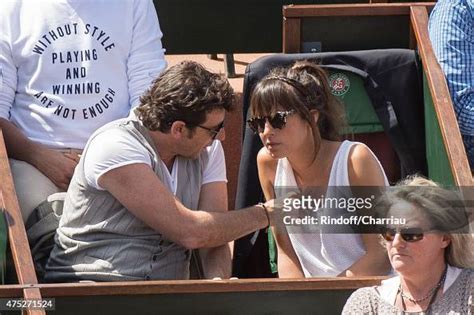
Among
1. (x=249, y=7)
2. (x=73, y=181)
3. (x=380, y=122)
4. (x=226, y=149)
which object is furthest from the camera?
(x=249, y=7)

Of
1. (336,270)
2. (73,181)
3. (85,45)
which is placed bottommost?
(336,270)

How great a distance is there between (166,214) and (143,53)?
3.30 feet

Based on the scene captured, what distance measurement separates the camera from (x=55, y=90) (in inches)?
183

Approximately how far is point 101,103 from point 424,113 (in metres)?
1.21

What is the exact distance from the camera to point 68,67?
4.65 meters

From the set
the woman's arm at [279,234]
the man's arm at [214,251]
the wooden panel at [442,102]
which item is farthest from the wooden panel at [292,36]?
the man's arm at [214,251]

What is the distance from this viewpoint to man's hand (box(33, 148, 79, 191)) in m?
4.44

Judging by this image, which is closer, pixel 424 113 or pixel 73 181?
pixel 73 181

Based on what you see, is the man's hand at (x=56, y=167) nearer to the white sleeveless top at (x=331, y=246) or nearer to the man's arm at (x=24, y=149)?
the man's arm at (x=24, y=149)

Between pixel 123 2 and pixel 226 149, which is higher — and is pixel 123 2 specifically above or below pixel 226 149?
above

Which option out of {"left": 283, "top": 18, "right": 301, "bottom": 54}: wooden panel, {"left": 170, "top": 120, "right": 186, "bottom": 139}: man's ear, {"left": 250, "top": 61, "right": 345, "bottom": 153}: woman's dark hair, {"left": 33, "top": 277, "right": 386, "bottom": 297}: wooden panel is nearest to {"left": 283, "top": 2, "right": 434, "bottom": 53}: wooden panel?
{"left": 283, "top": 18, "right": 301, "bottom": 54}: wooden panel

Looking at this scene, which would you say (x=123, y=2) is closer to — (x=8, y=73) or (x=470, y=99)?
(x=8, y=73)

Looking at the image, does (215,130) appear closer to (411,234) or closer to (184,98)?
(184,98)

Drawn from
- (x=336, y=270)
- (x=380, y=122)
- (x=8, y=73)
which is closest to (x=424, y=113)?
(x=380, y=122)
